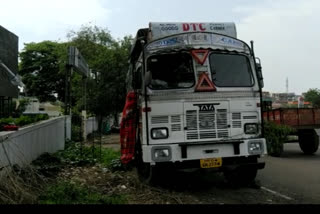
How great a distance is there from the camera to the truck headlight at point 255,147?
7398 mm

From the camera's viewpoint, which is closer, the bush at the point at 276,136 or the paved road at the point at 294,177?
the paved road at the point at 294,177

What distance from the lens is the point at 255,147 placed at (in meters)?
7.43

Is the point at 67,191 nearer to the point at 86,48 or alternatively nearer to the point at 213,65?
the point at 213,65

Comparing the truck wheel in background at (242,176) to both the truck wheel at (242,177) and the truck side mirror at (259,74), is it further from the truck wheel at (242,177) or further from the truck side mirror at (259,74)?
the truck side mirror at (259,74)

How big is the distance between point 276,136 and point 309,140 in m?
1.99

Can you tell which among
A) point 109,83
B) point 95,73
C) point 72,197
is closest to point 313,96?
point 109,83

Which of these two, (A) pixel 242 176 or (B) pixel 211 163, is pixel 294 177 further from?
(B) pixel 211 163

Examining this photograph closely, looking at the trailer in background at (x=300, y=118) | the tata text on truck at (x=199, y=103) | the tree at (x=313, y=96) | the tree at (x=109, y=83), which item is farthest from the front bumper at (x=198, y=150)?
the tree at (x=313, y=96)

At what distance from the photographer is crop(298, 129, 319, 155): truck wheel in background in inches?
558

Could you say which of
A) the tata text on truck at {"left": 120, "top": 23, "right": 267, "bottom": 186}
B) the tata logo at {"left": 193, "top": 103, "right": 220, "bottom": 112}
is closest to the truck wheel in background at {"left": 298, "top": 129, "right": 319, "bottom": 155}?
the tata text on truck at {"left": 120, "top": 23, "right": 267, "bottom": 186}

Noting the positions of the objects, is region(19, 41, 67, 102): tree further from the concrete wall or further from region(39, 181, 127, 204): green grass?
region(39, 181, 127, 204): green grass

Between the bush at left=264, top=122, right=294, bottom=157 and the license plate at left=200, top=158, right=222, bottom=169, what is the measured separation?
6.44 m

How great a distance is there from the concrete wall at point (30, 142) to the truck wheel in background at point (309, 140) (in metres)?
8.94
